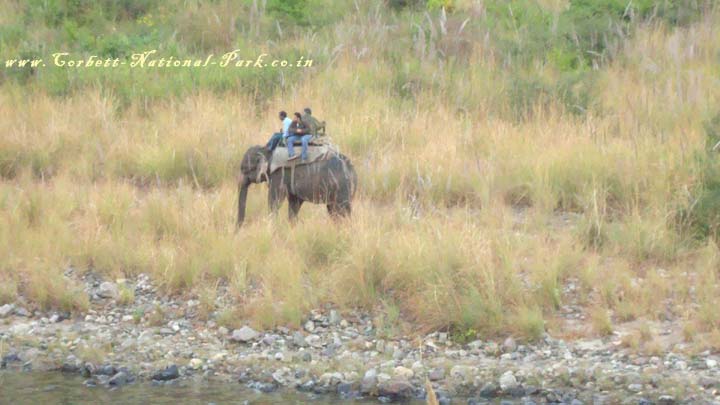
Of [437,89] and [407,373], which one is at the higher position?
[437,89]

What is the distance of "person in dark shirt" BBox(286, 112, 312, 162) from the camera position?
36.5 ft

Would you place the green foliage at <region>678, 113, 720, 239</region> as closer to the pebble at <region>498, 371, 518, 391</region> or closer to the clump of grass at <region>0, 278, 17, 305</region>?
the pebble at <region>498, 371, 518, 391</region>

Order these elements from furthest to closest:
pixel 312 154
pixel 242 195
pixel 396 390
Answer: pixel 242 195, pixel 312 154, pixel 396 390

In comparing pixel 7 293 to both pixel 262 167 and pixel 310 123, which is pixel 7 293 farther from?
pixel 310 123

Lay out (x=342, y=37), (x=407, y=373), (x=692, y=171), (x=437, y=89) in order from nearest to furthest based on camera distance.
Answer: (x=407, y=373), (x=692, y=171), (x=437, y=89), (x=342, y=37)

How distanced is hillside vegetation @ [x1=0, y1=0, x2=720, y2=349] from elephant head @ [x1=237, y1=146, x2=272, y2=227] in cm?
20

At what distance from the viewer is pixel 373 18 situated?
18.2m

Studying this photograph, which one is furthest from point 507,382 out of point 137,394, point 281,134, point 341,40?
point 341,40

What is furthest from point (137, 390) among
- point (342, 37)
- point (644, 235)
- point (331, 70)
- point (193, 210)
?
point (342, 37)

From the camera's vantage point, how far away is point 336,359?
9.33 meters

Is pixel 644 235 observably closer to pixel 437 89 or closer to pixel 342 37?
pixel 437 89

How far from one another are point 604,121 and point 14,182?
6.04 m

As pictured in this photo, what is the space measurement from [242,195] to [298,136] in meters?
0.86

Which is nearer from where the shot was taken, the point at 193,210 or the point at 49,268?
the point at 49,268
